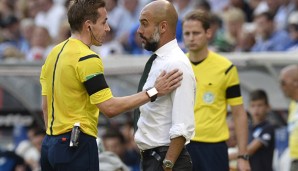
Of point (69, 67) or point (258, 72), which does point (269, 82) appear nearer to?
point (258, 72)

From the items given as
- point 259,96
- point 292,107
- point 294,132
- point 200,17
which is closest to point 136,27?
point 259,96

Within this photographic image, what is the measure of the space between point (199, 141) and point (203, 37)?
1053mm

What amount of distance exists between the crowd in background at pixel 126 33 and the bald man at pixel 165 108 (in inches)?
205

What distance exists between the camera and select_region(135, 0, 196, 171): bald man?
8.09 m

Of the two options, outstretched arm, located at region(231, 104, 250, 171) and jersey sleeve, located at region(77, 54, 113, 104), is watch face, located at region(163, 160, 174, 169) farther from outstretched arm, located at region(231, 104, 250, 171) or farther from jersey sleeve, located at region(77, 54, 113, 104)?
outstretched arm, located at region(231, 104, 250, 171)

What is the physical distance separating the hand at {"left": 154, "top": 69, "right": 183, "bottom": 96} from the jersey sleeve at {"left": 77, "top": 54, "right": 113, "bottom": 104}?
1.51ft

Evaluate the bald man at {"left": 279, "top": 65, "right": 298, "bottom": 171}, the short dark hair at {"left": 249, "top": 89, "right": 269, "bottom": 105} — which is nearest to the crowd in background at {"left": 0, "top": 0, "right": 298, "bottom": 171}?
the short dark hair at {"left": 249, "top": 89, "right": 269, "bottom": 105}

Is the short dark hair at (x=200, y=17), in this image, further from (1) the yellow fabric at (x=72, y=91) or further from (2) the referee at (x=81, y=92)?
(1) the yellow fabric at (x=72, y=91)

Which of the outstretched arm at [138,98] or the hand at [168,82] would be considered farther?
the hand at [168,82]

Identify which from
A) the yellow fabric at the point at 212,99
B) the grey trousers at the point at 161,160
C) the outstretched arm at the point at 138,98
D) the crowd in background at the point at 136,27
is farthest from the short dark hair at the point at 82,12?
the crowd in background at the point at 136,27

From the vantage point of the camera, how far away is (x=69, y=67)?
790 centimetres

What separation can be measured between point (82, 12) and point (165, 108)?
105cm

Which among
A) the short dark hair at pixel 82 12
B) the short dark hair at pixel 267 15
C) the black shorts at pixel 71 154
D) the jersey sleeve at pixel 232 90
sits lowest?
the black shorts at pixel 71 154

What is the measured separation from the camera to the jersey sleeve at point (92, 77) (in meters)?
7.84
